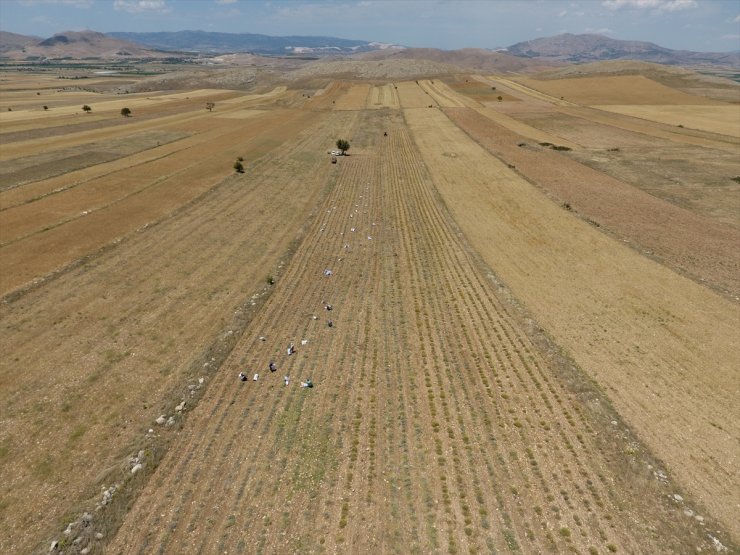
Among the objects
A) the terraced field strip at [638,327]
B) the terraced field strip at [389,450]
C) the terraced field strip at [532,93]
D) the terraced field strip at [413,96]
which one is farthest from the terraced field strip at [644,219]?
the terraced field strip at [532,93]

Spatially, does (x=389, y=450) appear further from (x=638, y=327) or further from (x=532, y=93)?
(x=532, y=93)

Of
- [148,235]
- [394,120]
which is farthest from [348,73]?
[148,235]

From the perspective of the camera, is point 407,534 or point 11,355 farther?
point 11,355

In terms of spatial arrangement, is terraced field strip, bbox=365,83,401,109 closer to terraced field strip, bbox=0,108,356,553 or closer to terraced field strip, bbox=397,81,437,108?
terraced field strip, bbox=397,81,437,108

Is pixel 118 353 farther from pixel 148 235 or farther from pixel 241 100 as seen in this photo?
pixel 241 100

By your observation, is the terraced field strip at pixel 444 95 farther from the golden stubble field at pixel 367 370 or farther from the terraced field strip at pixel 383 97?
the golden stubble field at pixel 367 370

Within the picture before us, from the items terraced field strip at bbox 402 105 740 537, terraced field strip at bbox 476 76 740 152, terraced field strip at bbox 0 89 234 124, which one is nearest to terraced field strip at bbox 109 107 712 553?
terraced field strip at bbox 402 105 740 537

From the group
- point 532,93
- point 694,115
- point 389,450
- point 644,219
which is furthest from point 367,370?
point 532,93
